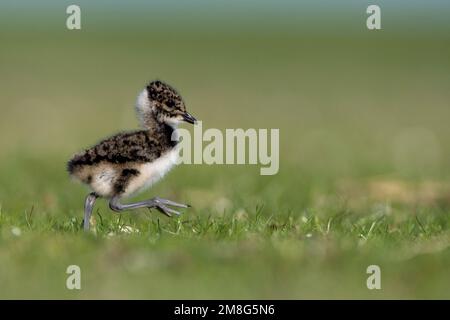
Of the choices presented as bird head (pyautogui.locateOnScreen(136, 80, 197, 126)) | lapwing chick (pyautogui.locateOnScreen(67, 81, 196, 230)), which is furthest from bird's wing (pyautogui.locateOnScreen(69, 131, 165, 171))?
bird head (pyautogui.locateOnScreen(136, 80, 197, 126))

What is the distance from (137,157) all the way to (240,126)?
11681 mm

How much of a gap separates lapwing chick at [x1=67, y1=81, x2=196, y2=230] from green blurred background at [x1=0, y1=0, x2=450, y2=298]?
47cm

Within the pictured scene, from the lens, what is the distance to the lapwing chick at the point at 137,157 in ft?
28.6

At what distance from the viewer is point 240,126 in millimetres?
20359

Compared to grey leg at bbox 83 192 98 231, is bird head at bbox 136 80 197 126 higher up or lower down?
higher up

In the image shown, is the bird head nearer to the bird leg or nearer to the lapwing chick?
the lapwing chick

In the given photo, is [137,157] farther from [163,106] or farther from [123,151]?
[163,106]

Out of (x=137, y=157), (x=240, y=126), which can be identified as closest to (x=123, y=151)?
(x=137, y=157)

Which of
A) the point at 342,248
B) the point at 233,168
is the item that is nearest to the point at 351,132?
the point at 233,168

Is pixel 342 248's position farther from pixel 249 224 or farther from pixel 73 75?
pixel 73 75

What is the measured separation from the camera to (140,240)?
26.0ft

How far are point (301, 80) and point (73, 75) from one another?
644 centimetres

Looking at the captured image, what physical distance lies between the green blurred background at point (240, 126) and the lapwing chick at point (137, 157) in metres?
0.47

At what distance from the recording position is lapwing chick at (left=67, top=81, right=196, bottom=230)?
8719 mm
